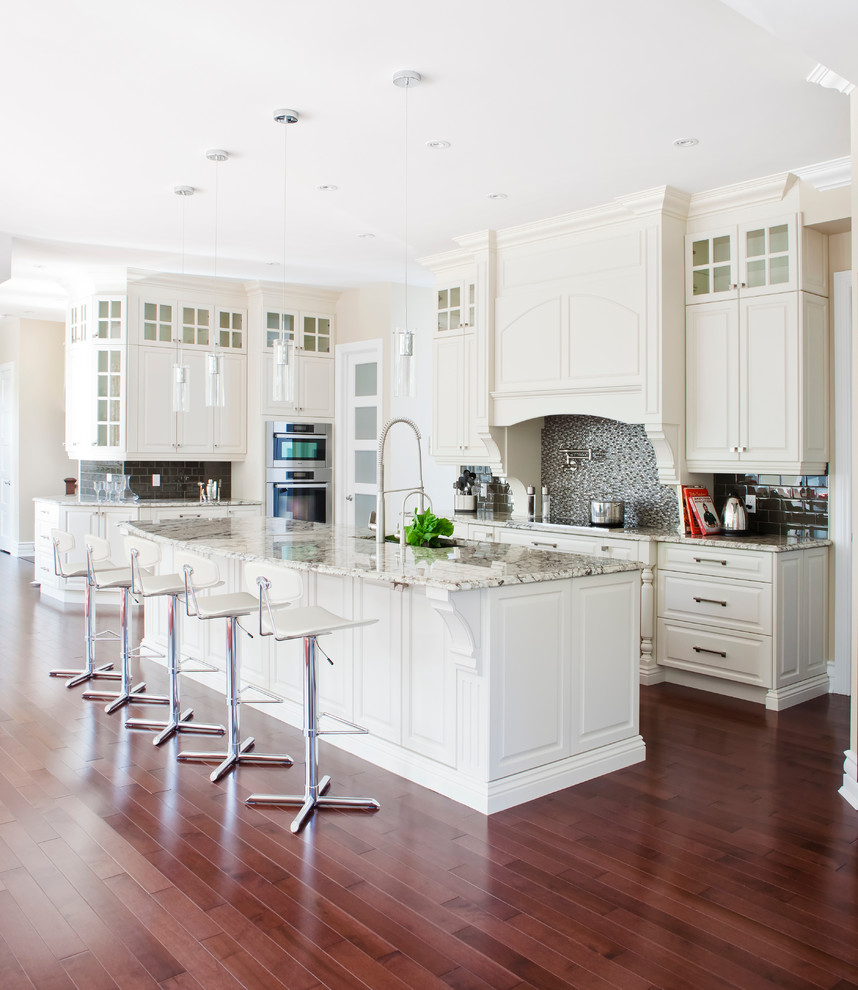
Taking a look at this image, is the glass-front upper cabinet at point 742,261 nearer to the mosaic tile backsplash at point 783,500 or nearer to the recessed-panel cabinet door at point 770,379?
the recessed-panel cabinet door at point 770,379

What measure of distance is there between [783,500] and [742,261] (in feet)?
4.69

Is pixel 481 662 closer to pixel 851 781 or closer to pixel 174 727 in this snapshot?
pixel 851 781

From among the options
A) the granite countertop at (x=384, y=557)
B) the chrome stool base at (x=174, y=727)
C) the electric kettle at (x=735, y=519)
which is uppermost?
the electric kettle at (x=735, y=519)

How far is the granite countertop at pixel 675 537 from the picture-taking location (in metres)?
4.68

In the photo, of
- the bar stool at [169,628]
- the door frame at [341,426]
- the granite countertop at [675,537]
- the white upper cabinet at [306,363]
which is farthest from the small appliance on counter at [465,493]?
the bar stool at [169,628]

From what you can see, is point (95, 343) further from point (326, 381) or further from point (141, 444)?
point (326, 381)

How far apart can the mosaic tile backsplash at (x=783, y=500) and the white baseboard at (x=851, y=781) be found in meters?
1.80

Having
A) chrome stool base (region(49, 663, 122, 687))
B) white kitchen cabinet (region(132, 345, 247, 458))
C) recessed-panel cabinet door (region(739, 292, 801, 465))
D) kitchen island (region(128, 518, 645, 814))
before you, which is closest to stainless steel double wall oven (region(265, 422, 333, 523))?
white kitchen cabinet (region(132, 345, 247, 458))

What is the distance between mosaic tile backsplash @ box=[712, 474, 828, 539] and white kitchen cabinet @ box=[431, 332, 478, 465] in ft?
5.91

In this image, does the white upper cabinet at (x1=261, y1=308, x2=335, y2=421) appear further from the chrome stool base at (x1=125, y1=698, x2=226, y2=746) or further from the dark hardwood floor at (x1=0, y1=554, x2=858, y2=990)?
the dark hardwood floor at (x1=0, y1=554, x2=858, y2=990)

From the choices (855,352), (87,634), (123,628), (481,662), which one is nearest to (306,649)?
(481,662)

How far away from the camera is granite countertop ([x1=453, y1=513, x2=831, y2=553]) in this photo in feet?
15.4

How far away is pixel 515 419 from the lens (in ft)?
Answer: 19.7

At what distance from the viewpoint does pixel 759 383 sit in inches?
191
